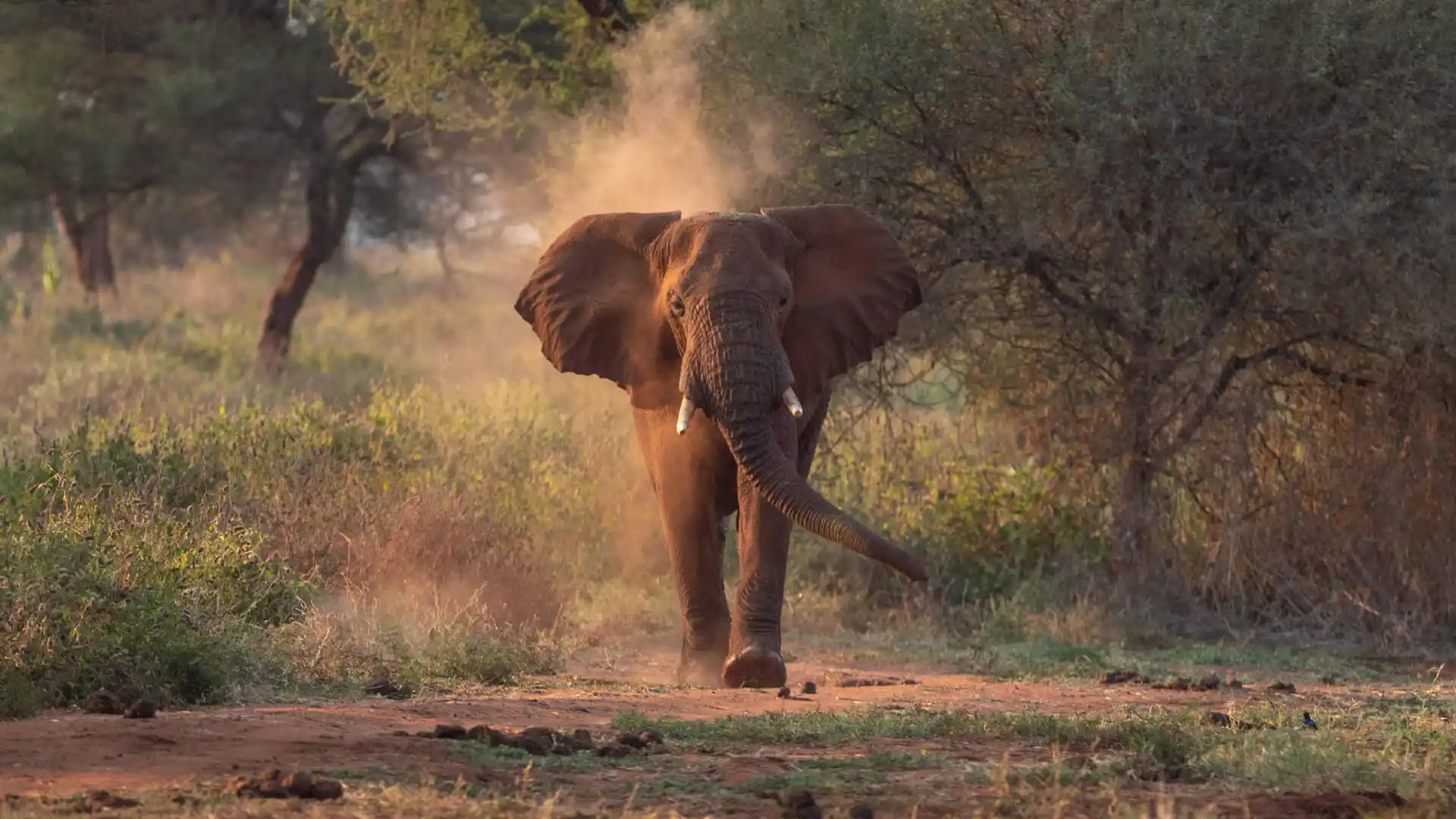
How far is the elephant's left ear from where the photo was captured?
8984mm

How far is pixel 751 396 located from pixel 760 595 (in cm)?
96

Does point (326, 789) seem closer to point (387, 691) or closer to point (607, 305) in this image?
point (387, 691)

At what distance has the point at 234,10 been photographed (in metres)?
21.7

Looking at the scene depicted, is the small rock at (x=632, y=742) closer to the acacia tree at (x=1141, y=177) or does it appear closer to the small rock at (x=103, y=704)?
the small rock at (x=103, y=704)

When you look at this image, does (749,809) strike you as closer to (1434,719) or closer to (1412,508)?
(1434,719)

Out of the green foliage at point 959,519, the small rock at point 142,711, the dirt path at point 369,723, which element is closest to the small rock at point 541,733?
the dirt path at point 369,723

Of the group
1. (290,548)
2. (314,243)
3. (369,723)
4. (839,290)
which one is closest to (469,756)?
→ (369,723)

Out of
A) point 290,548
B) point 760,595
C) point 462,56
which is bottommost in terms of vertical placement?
point 760,595

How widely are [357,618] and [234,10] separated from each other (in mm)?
14255

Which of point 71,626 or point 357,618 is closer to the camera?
point 71,626

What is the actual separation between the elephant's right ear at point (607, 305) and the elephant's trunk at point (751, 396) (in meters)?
0.65

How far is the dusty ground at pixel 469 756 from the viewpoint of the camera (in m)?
5.40

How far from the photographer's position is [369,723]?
21.8 ft

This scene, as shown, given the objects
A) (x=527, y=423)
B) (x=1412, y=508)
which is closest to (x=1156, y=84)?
(x=1412, y=508)
